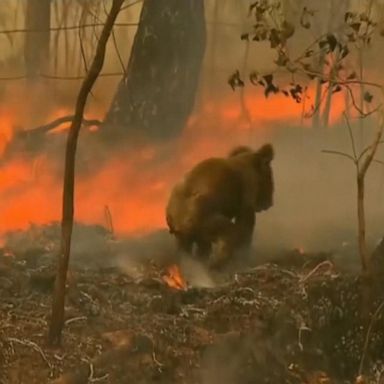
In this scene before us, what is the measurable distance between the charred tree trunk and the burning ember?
1.14 ft

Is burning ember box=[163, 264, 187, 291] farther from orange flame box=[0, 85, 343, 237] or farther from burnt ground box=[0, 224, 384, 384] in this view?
orange flame box=[0, 85, 343, 237]

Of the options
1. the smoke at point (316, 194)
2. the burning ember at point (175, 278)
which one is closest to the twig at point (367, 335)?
the smoke at point (316, 194)

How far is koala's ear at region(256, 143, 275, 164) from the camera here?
2.20 m

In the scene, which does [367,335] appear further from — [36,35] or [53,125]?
[36,35]

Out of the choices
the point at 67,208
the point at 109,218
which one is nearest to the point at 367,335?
the point at 109,218

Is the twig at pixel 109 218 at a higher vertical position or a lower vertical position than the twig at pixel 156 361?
higher

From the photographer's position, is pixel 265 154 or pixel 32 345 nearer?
pixel 32 345

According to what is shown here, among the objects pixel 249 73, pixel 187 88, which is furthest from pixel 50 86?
pixel 249 73

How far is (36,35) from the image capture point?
2.11 meters

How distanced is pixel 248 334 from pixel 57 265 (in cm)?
51

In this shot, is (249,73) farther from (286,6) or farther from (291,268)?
(291,268)

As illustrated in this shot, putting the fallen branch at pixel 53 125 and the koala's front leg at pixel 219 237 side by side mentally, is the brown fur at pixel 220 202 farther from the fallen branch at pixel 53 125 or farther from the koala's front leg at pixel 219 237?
the fallen branch at pixel 53 125

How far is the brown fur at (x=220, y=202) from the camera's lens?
2.17 m

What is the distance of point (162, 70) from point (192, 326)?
65 cm
